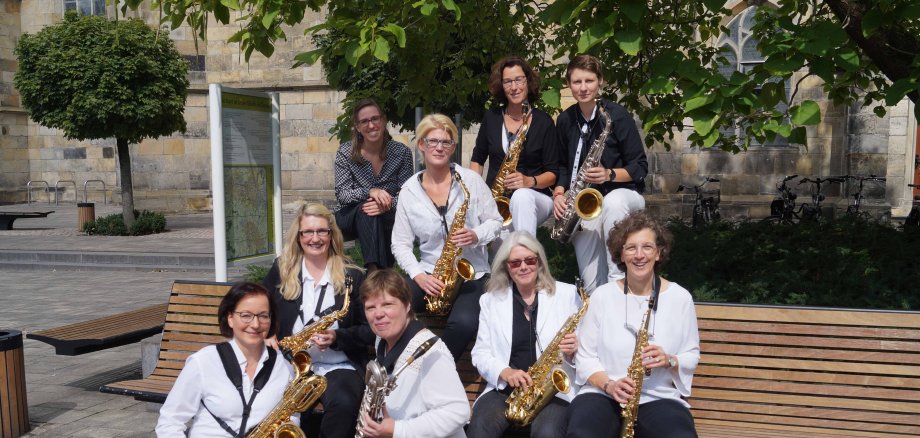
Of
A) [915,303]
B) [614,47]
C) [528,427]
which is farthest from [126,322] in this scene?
[915,303]

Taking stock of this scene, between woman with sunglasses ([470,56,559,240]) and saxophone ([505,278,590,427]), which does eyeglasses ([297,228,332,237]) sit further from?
saxophone ([505,278,590,427])

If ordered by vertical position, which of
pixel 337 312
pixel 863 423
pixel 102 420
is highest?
pixel 337 312

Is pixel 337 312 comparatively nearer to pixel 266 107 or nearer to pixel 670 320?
pixel 670 320

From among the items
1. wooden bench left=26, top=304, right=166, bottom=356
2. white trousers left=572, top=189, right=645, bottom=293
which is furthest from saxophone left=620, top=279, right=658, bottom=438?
wooden bench left=26, top=304, right=166, bottom=356

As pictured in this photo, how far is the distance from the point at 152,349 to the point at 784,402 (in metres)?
4.47

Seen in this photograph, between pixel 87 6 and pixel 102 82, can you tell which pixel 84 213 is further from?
pixel 87 6

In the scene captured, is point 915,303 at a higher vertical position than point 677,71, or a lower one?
lower

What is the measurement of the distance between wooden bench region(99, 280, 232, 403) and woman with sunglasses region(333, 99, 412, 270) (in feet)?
3.27

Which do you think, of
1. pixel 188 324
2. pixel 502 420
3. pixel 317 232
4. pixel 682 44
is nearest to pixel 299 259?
pixel 317 232

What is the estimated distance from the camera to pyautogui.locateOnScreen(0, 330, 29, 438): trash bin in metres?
5.17

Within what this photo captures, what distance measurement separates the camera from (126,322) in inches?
251

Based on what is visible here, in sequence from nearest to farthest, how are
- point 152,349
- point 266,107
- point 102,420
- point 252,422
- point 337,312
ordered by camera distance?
1. point 252,422
2. point 337,312
3. point 102,420
4. point 152,349
5. point 266,107

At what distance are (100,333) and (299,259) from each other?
89.3 inches

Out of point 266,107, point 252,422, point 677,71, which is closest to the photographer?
point 252,422
